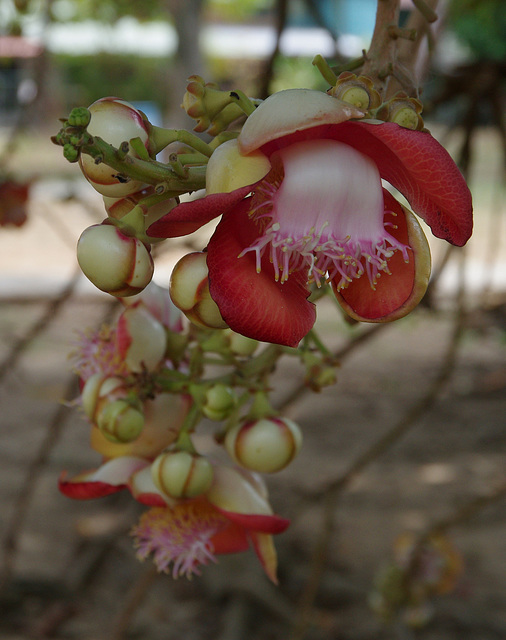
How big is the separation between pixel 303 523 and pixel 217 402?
81.2 inches

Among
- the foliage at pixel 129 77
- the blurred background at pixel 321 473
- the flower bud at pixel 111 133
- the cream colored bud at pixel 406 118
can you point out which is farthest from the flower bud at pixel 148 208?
the foliage at pixel 129 77

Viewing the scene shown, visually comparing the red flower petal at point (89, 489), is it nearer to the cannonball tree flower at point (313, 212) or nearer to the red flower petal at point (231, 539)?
the red flower petal at point (231, 539)

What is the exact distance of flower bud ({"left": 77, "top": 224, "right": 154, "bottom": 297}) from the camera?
388 mm

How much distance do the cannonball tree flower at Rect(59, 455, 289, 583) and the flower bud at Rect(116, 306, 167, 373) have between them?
8 cm

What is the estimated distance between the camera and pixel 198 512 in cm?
61

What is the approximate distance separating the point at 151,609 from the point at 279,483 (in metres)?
0.72

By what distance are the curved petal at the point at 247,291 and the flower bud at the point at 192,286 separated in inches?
0.9

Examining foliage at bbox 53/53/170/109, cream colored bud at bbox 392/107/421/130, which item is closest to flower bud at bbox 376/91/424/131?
cream colored bud at bbox 392/107/421/130

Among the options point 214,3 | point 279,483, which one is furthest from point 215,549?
point 214,3

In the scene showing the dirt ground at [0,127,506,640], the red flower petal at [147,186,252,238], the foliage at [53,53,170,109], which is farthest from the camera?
the foliage at [53,53,170,109]

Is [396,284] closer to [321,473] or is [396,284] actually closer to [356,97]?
[356,97]

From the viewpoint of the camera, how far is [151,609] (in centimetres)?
221

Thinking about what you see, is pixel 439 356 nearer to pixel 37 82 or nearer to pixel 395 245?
pixel 37 82

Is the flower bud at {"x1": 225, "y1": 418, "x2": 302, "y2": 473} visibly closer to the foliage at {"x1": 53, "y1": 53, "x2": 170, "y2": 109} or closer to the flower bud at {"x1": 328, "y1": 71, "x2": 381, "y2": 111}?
the flower bud at {"x1": 328, "y1": 71, "x2": 381, "y2": 111}
